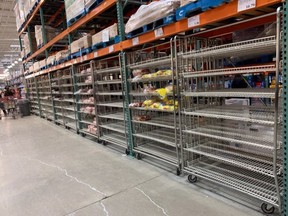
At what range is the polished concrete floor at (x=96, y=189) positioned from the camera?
2.25m

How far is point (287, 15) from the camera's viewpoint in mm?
1583

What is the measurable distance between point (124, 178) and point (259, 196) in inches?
65.1

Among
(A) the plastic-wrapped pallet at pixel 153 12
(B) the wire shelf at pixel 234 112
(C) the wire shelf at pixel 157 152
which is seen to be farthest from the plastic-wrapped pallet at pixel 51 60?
(B) the wire shelf at pixel 234 112

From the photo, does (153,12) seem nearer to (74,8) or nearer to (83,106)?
(74,8)

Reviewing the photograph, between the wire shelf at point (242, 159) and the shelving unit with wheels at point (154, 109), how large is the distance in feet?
1.19

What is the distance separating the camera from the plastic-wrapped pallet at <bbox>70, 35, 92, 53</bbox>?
445 centimetres

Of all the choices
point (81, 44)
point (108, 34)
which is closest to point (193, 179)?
point (108, 34)

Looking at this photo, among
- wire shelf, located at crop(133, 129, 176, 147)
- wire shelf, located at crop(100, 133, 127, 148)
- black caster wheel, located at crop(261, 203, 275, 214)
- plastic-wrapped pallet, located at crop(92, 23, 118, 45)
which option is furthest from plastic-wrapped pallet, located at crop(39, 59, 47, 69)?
black caster wheel, located at crop(261, 203, 275, 214)

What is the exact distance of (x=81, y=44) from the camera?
4.68 m

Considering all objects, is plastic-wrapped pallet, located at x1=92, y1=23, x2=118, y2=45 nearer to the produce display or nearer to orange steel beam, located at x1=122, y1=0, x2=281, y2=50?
the produce display

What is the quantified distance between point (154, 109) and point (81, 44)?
2.53m

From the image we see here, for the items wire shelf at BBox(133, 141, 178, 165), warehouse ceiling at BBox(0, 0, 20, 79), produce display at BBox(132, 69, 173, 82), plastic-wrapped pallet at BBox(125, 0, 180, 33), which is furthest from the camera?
warehouse ceiling at BBox(0, 0, 20, 79)

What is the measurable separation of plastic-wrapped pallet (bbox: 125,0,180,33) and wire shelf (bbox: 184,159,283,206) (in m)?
1.89

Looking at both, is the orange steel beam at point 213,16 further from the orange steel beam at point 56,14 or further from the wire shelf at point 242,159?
the orange steel beam at point 56,14
